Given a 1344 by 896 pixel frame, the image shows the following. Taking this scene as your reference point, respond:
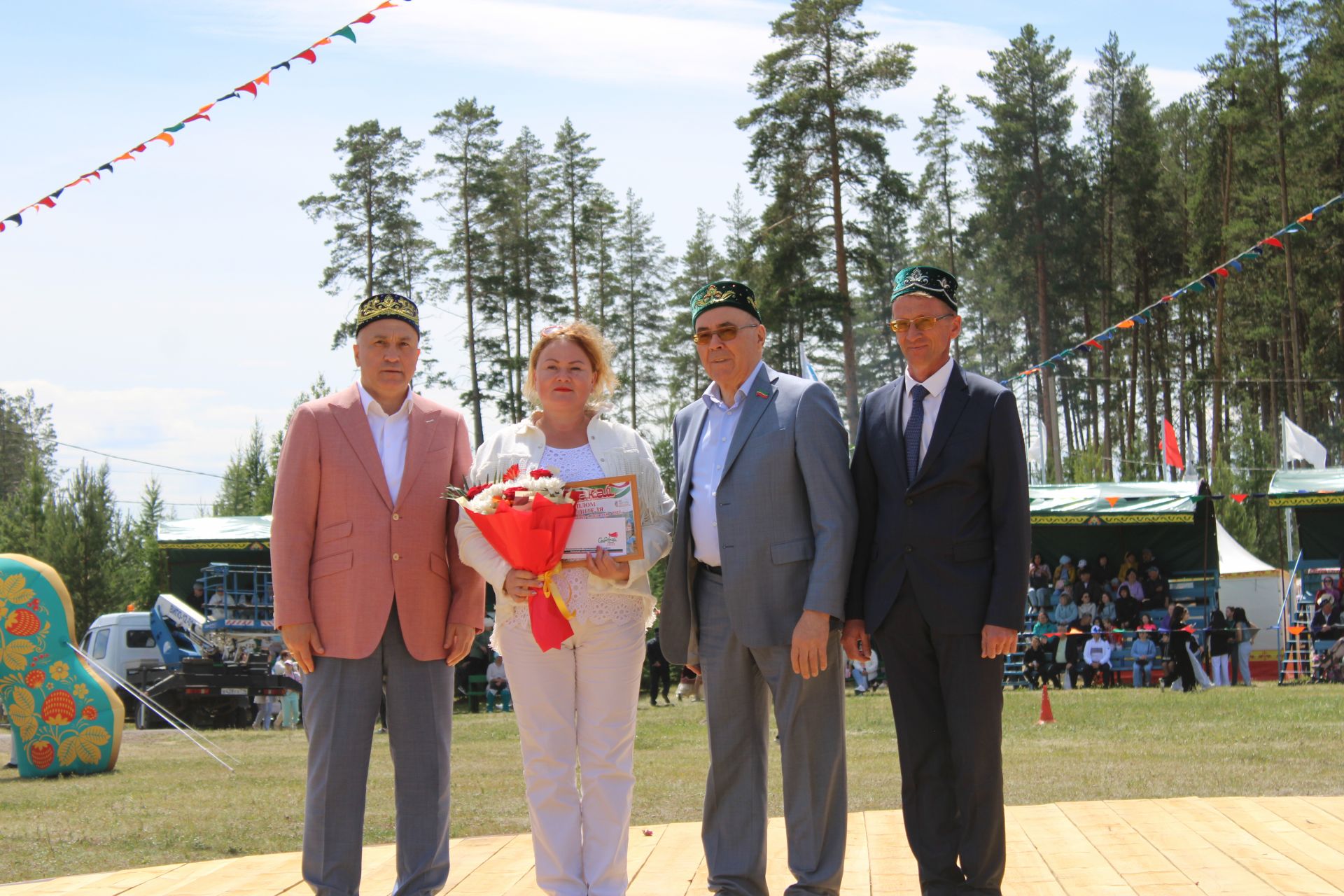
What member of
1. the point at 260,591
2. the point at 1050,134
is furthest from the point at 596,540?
the point at 1050,134

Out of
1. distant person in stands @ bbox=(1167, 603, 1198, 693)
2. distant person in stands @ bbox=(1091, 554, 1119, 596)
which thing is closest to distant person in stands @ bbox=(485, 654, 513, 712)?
distant person in stands @ bbox=(1091, 554, 1119, 596)

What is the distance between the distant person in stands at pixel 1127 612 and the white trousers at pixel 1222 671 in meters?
1.32

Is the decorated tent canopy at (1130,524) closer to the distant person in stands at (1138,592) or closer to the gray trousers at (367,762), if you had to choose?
the distant person in stands at (1138,592)

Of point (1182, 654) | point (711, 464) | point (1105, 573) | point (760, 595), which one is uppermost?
point (711, 464)

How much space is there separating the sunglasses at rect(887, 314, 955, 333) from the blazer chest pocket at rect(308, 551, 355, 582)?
1.78 m

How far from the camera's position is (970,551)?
3.58 metres

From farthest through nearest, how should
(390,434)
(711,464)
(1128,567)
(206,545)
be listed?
(206,545) < (1128,567) < (390,434) < (711,464)

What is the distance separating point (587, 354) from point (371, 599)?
3.30 ft

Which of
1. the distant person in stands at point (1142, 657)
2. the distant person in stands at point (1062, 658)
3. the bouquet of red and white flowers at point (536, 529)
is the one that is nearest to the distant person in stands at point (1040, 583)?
the distant person in stands at point (1062, 658)

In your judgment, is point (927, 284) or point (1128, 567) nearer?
point (927, 284)

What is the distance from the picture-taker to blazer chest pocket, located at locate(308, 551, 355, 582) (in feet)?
12.5

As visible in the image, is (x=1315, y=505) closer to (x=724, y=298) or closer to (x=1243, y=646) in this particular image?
(x=1243, y=646)

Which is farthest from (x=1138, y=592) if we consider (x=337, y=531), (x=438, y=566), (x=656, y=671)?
(x=337, y=531)

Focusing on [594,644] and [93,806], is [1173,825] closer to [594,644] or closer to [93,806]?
[594,644]
